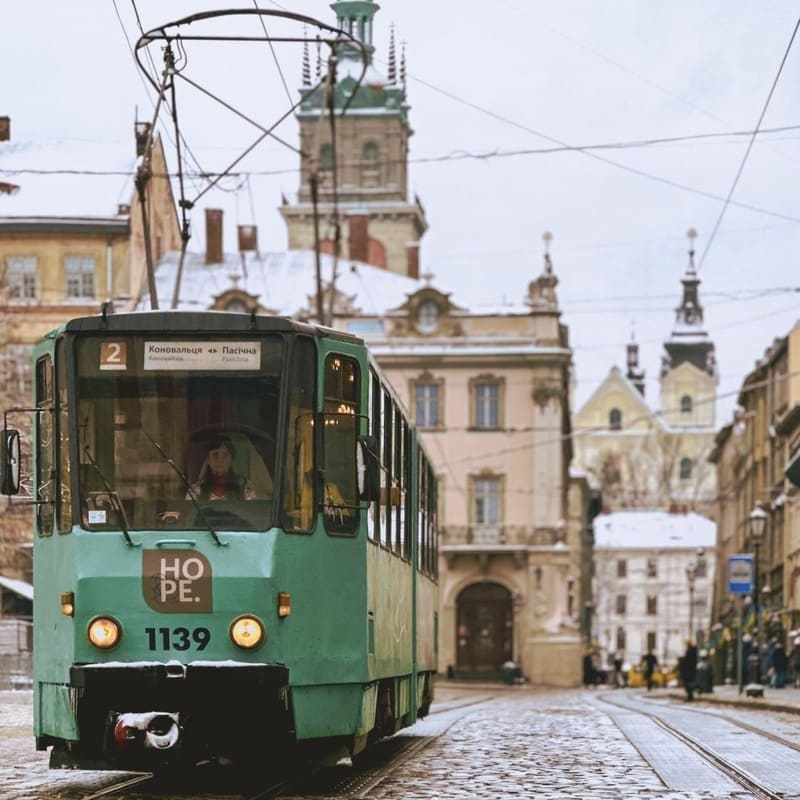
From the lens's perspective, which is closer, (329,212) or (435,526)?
(435,526)

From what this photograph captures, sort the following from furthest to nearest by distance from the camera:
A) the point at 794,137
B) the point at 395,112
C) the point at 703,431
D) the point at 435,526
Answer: the point at 703,431
the point at 395,112
the point at 794,137
the point at 435,526

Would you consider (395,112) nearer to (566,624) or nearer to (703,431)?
(566,624)

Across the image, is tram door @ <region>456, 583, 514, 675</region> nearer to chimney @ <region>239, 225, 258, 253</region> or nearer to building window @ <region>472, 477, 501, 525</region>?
building window @ <region>472, 477, 501, 525</region>

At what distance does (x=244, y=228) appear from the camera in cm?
7819

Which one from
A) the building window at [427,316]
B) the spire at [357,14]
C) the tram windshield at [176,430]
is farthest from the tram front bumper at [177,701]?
the building window at [427,316]

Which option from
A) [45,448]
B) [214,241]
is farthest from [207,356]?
[214,241]

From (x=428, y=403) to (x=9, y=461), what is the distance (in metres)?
58.0

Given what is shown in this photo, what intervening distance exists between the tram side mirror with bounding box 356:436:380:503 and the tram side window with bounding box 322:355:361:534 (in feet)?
0.14

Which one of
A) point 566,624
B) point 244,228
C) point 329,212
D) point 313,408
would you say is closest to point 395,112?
point 329,212

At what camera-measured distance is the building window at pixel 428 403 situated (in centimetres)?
7038

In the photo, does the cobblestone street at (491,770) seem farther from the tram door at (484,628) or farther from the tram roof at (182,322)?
the tram door at (484,628)

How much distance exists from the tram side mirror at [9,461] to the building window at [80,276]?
49.3 m

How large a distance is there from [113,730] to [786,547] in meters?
52.8

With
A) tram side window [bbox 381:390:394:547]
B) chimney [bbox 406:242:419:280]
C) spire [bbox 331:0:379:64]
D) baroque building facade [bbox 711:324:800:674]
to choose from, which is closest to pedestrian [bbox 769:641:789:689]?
baroque building facade [bbox 711:324:800:674]
